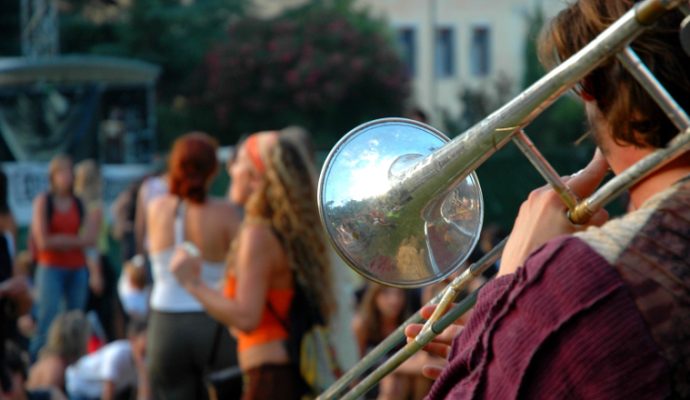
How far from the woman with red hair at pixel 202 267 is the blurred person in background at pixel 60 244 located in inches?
124

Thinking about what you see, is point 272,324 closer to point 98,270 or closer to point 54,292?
point 54,292

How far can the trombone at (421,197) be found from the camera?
1.69 meters

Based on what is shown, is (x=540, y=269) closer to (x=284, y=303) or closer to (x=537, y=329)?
(x=537, y=329)

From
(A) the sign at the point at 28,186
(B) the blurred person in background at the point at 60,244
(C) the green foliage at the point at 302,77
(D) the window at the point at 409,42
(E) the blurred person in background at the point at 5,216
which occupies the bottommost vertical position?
(E) the blurred person in background at the point at 5,216

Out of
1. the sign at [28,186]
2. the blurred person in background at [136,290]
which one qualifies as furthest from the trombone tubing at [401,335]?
the sign at [28,186]

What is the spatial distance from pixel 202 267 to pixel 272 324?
98 centimetres

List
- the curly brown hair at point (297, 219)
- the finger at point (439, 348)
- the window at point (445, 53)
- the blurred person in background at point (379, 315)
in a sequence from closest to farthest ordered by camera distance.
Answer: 1. the finger at point (439, 348)
2. the curly brown hair at point (297, 219)
3. the blurred person in background at point (379, 315)
4. the window at point (445, 53)

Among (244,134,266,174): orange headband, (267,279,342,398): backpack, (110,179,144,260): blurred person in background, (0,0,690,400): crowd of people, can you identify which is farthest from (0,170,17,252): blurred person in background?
(110,179,144,260): blurred person in background

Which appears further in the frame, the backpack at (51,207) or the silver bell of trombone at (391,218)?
the backpack at (51,207)

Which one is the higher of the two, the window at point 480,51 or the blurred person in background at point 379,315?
the window at point 480,51

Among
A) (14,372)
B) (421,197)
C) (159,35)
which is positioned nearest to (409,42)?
(159,35)

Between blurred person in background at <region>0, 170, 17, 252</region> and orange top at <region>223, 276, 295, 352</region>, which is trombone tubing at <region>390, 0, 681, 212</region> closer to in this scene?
orange top at <region>223, 276, 295, 352</region>

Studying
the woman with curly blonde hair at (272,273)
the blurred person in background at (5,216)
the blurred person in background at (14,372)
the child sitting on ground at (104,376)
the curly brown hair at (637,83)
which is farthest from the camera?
the child sitting on ground at (104,376)

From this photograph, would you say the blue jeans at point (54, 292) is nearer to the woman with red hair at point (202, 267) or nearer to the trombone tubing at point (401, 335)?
the woman with red hair at point (202, 267)
